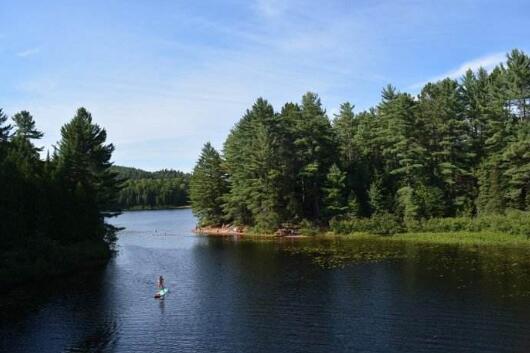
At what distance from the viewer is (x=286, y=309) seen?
103ft

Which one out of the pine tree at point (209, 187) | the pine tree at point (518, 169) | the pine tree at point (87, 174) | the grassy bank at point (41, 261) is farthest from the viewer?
the pine tree at point (209, 187)

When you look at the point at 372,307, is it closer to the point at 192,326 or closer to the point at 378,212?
the point at 192,326

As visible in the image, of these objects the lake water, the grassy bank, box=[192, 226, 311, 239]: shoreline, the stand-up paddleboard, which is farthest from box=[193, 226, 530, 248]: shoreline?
the stand-up paddleboard

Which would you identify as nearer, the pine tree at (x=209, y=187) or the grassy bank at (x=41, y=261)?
the grassy bank at (x=41, y=261)

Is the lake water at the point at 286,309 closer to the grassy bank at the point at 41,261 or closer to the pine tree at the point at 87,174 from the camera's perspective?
the grassy bank at the point at 41,261

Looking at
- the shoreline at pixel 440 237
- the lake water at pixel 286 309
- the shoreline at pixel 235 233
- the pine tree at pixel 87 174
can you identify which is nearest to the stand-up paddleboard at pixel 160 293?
the lake water at pixel 286 309

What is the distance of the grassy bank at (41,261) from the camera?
127 ft

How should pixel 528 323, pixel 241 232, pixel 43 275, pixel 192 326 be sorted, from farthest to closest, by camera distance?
pixel 241 232 < pixel 43 275 < pixel 192 326 < pixel 528 323

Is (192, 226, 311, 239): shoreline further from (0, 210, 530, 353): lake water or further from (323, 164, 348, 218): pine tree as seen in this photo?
(0, 210, 530, 353): lake water

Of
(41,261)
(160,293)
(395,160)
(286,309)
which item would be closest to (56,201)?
(41,261)

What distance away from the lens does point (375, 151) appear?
85688 millimetres

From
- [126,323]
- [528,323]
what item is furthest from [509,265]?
[126,323]

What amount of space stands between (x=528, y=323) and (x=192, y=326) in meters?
18.3

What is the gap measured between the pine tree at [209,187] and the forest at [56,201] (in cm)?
3067
